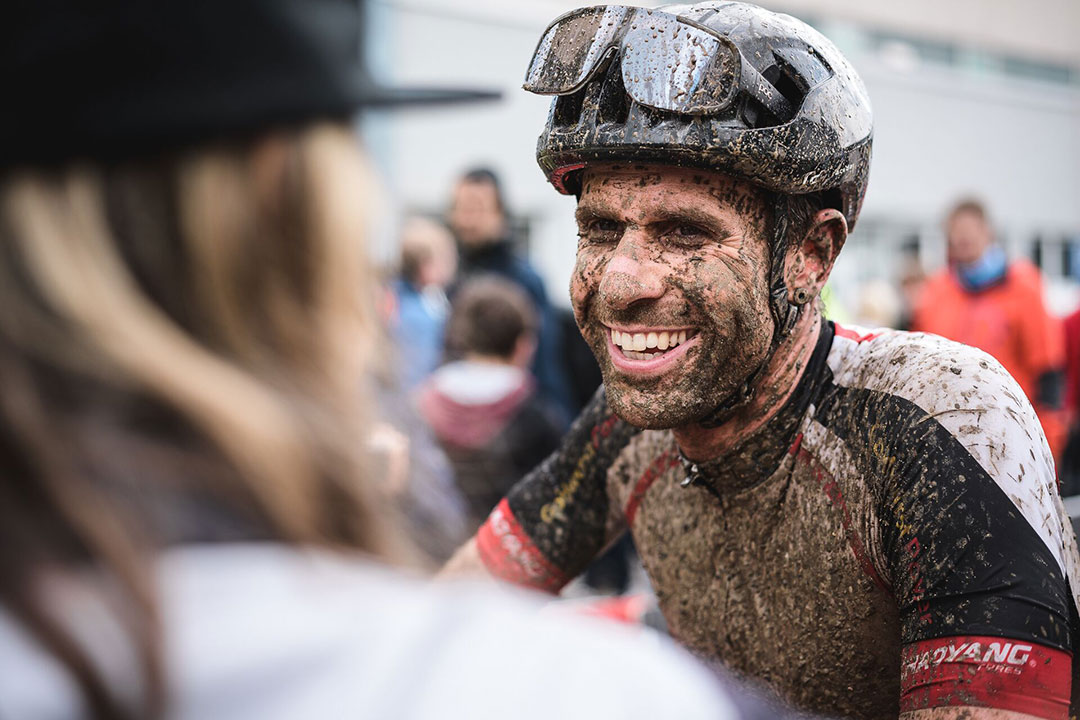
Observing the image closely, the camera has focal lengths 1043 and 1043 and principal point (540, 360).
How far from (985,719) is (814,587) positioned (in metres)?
0.42

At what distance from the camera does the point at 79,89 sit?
73 cm

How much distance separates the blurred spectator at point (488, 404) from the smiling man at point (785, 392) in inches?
94.8

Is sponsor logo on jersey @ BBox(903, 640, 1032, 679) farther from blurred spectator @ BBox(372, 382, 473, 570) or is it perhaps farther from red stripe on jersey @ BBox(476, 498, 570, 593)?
red stripe on jersey @ BBox(476, 498, 570, 593)

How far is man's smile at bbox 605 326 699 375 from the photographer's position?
77.0 inches

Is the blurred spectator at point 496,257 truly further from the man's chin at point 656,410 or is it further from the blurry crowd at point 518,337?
the man's chin at point 656,410

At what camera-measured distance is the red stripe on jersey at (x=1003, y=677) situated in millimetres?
1607

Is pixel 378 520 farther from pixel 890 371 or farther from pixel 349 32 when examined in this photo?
pixel 890 371

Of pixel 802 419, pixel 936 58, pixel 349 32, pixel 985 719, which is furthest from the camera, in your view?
pixel 936 58

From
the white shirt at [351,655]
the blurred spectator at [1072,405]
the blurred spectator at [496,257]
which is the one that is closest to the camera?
the white shirt at [351,655]

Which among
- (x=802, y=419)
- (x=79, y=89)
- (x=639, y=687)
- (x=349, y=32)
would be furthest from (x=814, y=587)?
(x=79, y=89)

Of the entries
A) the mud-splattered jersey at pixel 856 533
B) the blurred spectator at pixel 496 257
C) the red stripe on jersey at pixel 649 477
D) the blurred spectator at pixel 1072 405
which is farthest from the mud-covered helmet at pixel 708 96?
the blurred spectator at pixel 1072 405

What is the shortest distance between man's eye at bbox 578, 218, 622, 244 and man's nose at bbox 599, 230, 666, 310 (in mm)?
66

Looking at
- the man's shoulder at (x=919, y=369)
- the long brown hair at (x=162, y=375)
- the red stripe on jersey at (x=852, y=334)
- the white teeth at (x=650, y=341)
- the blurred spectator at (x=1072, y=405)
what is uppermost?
the long brown hair at (x=162, y=375)

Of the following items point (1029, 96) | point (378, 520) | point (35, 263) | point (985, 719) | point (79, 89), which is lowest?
point (985, 719)
